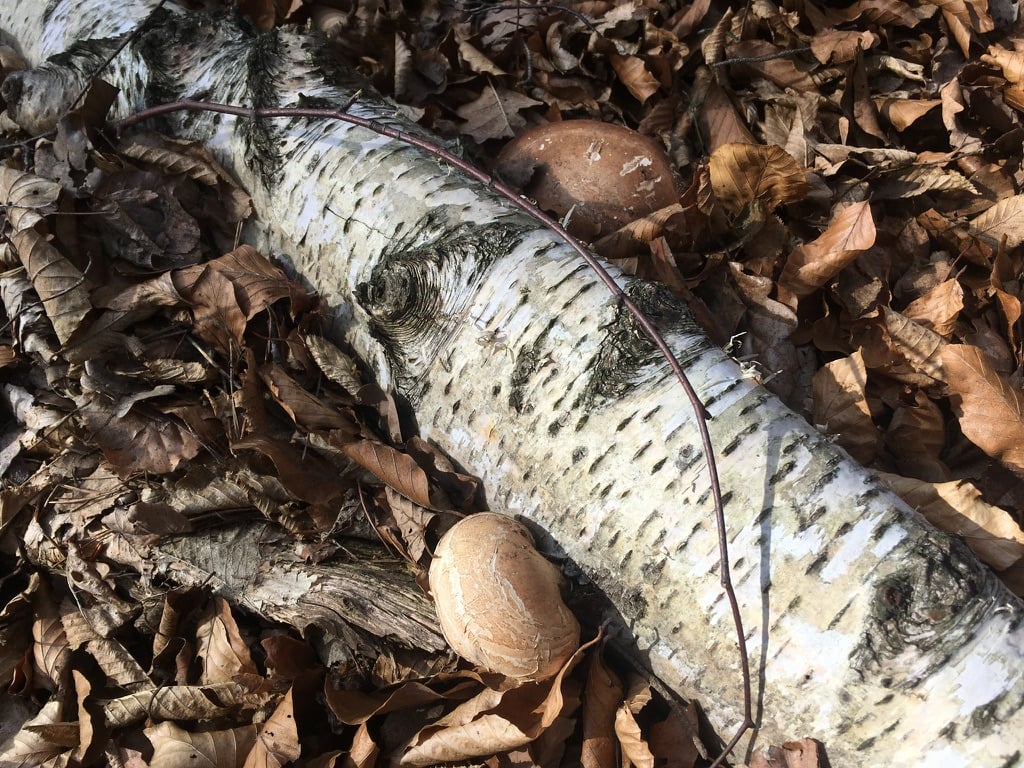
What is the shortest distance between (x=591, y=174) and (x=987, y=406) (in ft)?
5.42

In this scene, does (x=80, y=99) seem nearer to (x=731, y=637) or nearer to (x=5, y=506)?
(x=5, y=506)

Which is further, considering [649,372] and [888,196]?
[888,196]

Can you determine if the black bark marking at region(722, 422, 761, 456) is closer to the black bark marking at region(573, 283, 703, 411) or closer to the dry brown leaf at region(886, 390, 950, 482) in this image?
the black bark marking at region(573, 283, 703, 411)

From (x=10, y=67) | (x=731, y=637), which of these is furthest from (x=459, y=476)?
(x=10, y=67)

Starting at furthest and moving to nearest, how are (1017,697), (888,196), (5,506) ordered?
(888,196), (5,506), (1017,697)

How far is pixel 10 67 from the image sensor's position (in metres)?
3.64

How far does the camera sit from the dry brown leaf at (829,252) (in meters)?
2.67

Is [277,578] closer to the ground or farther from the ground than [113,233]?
closer to the ground

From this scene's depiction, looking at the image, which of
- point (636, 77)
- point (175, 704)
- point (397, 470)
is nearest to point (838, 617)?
point (397, 470)

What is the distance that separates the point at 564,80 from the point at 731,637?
283 cm

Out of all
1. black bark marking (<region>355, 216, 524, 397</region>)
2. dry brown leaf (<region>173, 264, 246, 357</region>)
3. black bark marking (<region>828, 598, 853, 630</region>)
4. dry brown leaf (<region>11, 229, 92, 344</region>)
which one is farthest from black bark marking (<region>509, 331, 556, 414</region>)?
dry brown leaf (<region>11, 229, 92, 344</region>)

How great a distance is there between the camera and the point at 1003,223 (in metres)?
2.94

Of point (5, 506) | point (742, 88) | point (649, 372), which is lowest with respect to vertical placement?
point (5, 506)

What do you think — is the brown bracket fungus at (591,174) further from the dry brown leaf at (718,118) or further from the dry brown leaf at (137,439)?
the dry brown leaf at (137,439)
